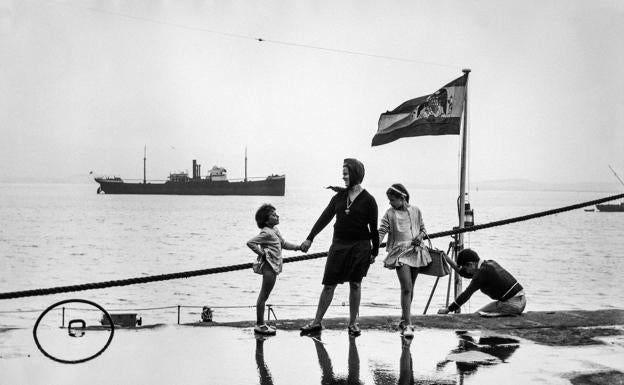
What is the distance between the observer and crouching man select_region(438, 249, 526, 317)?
852 centimetres

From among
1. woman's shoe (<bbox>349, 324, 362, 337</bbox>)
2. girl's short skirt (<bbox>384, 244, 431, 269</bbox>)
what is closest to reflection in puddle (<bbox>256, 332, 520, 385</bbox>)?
woman's shoe (<bbox>349, 324, 362, 337</bbox>)

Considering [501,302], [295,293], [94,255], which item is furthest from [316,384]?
[94,255]

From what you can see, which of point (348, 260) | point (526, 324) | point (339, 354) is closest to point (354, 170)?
point (348, 260)

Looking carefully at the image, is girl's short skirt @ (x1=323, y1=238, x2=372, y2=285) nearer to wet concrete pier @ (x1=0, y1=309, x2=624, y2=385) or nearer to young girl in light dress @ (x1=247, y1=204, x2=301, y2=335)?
young girl in light dress @ (x1=247, y1=204, x2=301, y2=335)

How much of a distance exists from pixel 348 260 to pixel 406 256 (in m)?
0.69

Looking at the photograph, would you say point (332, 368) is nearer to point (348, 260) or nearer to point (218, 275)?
point (348, 260)

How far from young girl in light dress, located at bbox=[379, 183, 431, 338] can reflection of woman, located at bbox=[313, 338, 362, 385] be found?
37.1 inches

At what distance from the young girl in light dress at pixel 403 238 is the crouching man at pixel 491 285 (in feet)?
2.65

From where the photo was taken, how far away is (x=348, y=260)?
7.38 metres

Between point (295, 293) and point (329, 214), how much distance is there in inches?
1557

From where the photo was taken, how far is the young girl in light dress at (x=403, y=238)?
25.2 ft

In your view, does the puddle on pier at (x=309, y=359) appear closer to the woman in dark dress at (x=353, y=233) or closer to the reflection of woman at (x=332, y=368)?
the reflection of woman at (x=332, y=368)

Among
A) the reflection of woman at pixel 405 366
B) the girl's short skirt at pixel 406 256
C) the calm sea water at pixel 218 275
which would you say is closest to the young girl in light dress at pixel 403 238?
the girl's short skirt at pixel 406 256

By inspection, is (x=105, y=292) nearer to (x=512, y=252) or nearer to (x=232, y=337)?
(x=232, y=337)
